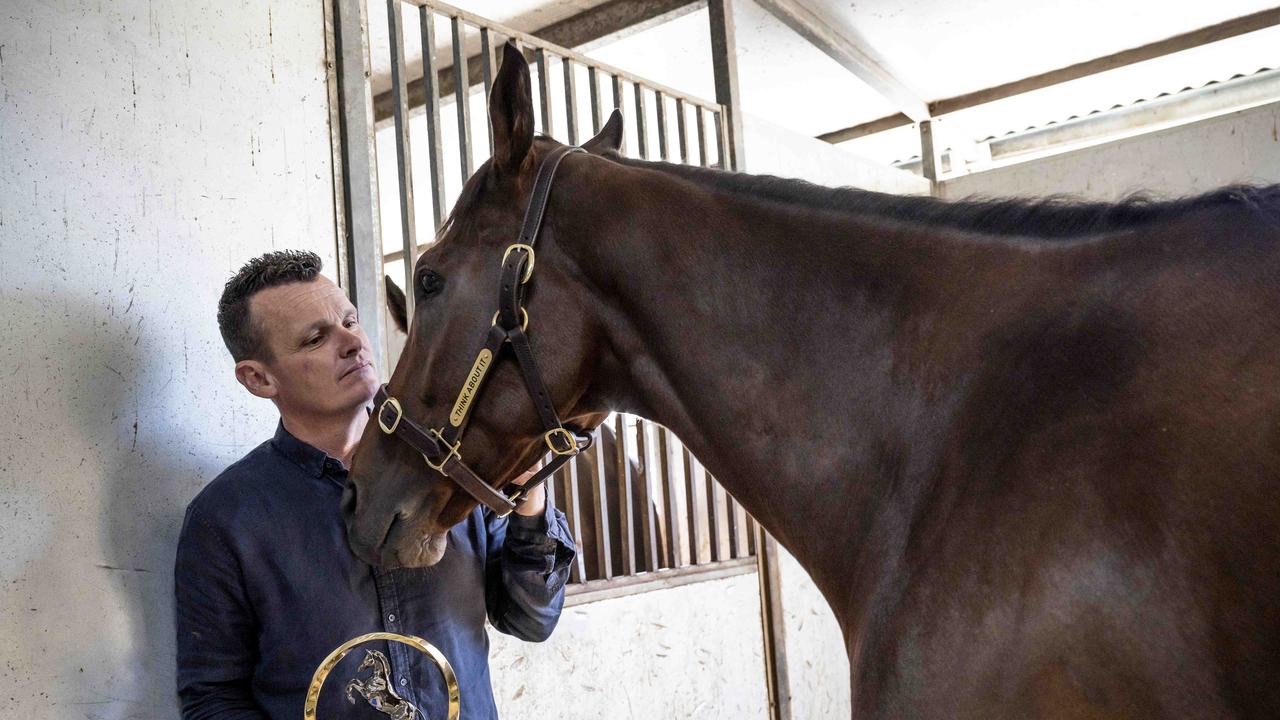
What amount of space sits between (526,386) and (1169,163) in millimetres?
4616

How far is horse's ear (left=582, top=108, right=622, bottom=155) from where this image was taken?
5.36 feet

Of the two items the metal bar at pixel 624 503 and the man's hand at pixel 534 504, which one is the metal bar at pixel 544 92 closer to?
the metal bar at pixel 624 503

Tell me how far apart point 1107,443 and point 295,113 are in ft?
5.70

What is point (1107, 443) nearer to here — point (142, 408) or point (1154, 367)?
point (1154, 367)

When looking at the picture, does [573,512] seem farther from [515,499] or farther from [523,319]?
[523,319]

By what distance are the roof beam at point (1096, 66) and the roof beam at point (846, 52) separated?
0.85 feet

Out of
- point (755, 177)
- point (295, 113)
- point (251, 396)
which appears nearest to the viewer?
point (755, 177)

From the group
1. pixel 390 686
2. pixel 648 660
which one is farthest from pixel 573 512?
pixel 390 686

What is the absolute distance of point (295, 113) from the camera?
213cm

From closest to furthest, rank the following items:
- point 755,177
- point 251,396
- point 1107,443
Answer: point 1107,443 < point 755,177 < point 251,396

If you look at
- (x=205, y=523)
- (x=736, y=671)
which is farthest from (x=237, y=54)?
(x=736, y=671)

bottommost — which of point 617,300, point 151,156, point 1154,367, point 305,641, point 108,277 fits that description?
point 305,641

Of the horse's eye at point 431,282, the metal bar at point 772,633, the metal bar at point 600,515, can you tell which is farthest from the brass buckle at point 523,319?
the metal bar at point 772,633

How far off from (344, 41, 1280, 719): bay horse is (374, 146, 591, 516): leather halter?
23 millimetres
